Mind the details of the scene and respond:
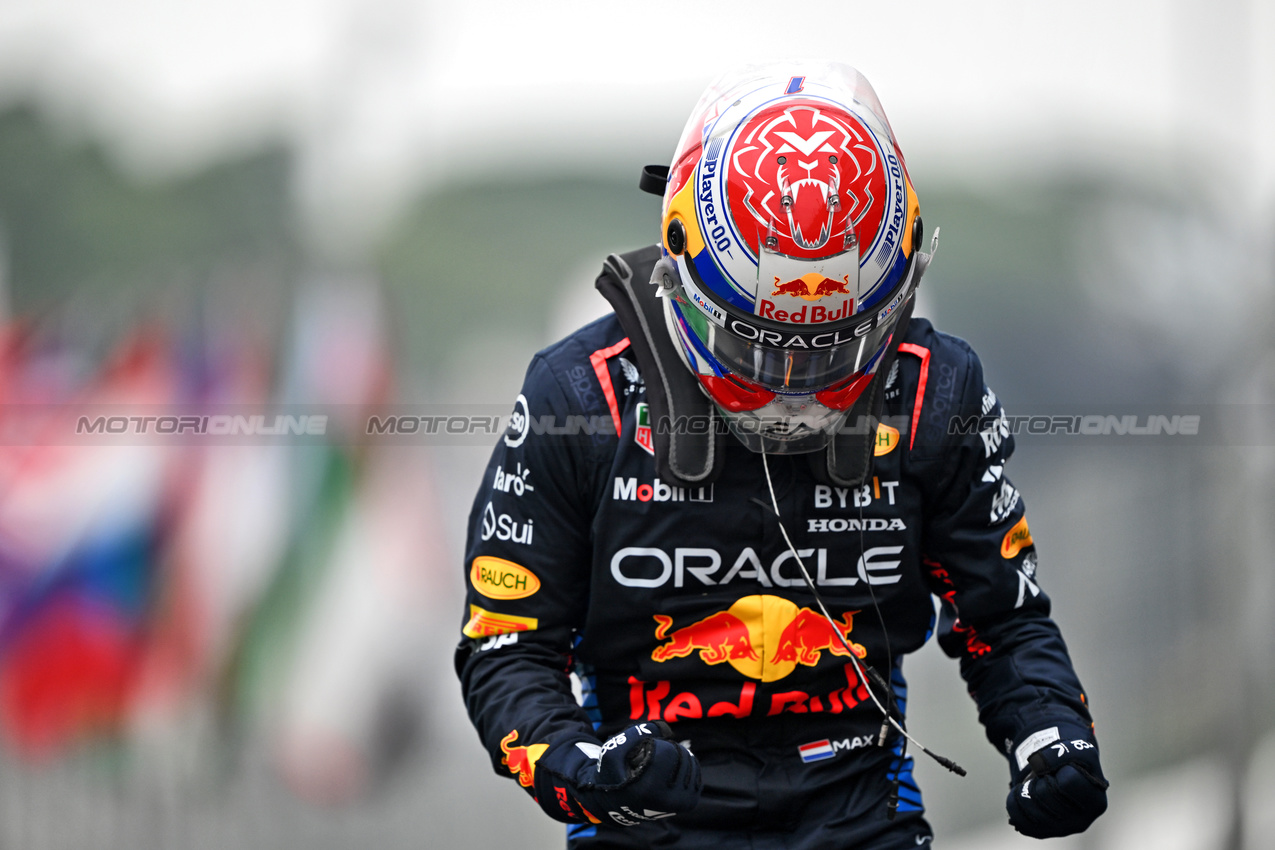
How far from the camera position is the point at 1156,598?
104 inches

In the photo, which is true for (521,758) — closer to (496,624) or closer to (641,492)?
(496,624)

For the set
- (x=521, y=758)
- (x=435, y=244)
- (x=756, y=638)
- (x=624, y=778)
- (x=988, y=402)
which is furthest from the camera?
(x=435, y=244)

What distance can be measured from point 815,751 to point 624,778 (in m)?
0.34

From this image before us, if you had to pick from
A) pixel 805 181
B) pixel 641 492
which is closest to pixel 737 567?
pixel 641 492

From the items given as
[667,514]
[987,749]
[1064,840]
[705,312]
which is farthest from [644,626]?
[1064,840]

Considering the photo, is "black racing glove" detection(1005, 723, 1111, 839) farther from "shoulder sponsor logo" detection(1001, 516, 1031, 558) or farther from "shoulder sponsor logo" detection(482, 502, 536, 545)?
"shoulder sponsor logo" detection(482, 502, 536, 545)

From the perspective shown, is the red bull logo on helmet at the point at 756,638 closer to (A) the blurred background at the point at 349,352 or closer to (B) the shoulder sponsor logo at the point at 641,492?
(B) the shoulder sponsor logo at the point at 641,492

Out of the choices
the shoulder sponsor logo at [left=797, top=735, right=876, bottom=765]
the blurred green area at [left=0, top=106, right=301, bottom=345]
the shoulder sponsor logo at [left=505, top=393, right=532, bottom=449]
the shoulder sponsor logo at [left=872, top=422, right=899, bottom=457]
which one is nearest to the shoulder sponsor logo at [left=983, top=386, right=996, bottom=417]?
the shoulder sponsor logo at [left=872, top=422, right=899, bottom=457]

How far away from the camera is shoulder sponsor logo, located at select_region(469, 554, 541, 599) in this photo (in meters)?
1.25

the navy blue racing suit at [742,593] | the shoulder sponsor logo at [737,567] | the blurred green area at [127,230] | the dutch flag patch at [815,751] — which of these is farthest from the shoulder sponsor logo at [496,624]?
the blurred green area at [127,230]

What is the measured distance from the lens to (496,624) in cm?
126

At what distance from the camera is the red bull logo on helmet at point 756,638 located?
1259mm

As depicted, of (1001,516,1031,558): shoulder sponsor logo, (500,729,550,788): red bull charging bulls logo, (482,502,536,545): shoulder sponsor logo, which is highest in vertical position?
(482,502,536,545): shoulder sponsor logo

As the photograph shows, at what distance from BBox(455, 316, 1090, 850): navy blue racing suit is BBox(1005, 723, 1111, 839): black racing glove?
3 cm
